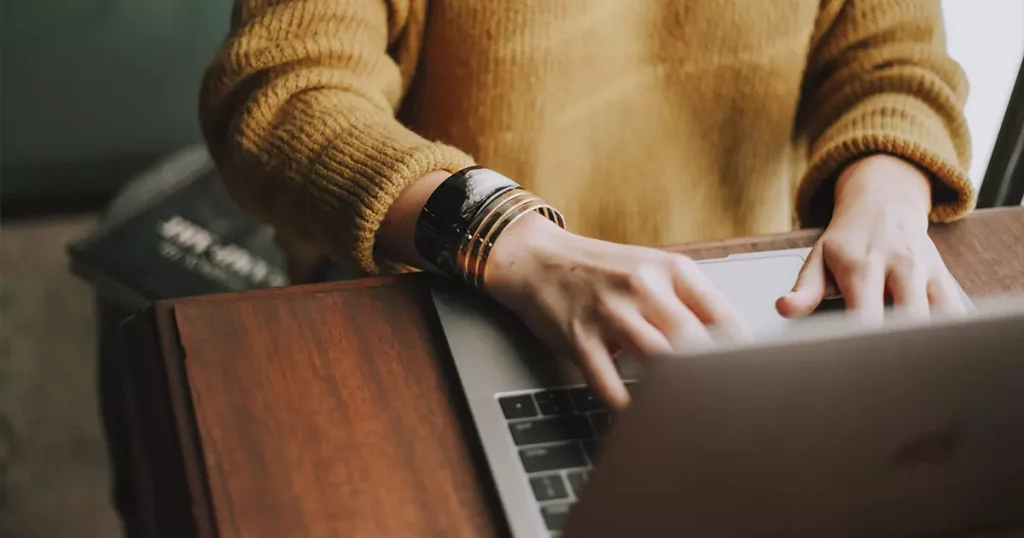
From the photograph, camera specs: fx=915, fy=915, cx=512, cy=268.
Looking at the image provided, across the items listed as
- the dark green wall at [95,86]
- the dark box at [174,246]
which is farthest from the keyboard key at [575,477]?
the dark green wall at [95,86]

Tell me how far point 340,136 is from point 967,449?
1.37ft

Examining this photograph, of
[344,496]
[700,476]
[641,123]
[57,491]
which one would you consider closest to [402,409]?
[344,496]

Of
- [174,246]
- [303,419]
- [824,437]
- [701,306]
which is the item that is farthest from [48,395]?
[824,437]

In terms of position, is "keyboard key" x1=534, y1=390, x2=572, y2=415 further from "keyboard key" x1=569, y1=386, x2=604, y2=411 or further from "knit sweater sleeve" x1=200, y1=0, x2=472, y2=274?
"knit sweater sleeve" x1=200, y1=0, x2=472, y2=274

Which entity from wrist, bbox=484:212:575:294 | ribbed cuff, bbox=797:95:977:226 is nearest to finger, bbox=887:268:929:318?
ribbed cuff, bbox=797:95:977:226

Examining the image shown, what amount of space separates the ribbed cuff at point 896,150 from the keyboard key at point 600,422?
0.33 m

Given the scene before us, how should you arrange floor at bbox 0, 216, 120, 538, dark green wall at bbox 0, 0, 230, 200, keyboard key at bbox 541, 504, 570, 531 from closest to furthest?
keyboard key at bbox 541, 504, 570, 531
floor at bbox 0, 216, 120, 538
dark green wall at bbox 0, 0, 230, 200

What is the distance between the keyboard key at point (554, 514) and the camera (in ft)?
1.42

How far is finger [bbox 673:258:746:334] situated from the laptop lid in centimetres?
13

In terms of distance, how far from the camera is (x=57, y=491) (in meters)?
1.28

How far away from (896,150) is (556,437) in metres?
0.38

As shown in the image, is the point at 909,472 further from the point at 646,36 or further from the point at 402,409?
the point at 646,36

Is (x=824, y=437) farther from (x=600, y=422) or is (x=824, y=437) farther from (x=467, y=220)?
(x=467, y=220)

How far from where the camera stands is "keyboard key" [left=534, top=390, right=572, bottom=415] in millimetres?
494
